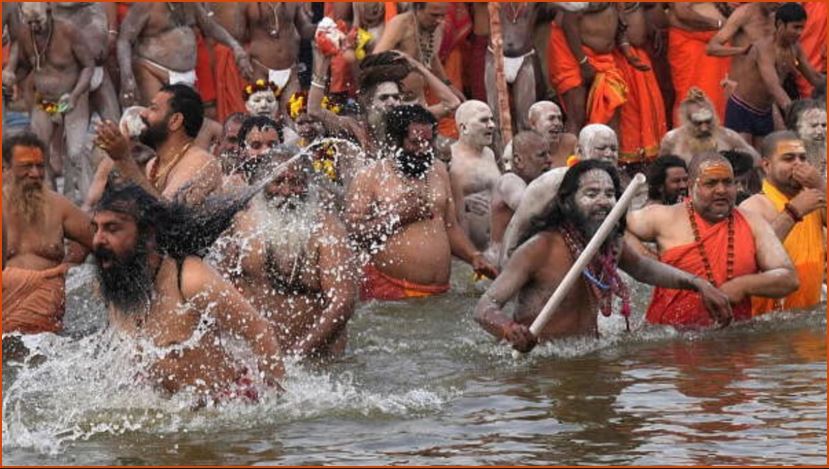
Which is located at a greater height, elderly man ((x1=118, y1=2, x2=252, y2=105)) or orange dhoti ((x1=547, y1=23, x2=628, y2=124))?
elderly man ((x1=118, y1=2, x2=252, y2=105))

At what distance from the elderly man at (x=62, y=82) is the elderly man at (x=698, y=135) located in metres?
3.57

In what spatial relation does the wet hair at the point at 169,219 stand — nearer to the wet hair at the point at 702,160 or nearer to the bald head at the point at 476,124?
the wet hair at the point at 702,160

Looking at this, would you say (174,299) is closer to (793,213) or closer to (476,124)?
(793,213)

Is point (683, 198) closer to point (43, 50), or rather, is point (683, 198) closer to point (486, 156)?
point (486, 156)

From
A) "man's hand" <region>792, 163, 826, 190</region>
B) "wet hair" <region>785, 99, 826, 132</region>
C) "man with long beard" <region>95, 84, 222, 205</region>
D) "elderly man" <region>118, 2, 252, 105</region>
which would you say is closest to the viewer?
"man with long beard" <region>95, 84, 222, 205</region>

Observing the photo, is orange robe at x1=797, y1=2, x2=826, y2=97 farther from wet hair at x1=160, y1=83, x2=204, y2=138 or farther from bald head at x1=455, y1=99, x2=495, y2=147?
wet hair at x1=160, y1=83, x2=204, y2=138

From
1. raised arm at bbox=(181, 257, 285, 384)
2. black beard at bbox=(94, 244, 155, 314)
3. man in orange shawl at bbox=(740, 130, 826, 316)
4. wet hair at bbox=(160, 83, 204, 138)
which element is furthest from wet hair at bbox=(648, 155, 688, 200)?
black beard at bbox=(94, 244, 155, 314)

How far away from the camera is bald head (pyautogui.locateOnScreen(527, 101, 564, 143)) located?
15.2 metres

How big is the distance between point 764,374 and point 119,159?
2986mm

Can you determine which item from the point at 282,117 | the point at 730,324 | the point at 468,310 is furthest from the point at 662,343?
the point at 282,117

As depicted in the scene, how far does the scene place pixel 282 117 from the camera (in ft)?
52.5

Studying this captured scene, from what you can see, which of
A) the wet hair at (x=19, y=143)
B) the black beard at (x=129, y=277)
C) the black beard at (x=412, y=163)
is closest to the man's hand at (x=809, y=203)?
the black beard at (x=412, y=163)

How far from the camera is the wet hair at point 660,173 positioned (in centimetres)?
1397

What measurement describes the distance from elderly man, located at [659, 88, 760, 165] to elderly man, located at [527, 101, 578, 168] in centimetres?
73
